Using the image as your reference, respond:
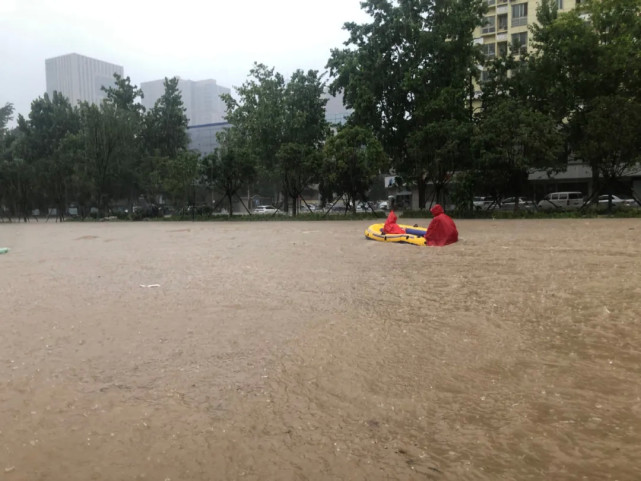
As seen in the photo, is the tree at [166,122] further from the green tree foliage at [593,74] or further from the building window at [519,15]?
the green tree foliage at [593,74]

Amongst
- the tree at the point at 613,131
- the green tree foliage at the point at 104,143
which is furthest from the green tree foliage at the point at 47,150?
the tree at the point at 613,131

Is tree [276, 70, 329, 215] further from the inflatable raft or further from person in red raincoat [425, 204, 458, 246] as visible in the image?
person in red raincoat [425, 204, 458, 246]

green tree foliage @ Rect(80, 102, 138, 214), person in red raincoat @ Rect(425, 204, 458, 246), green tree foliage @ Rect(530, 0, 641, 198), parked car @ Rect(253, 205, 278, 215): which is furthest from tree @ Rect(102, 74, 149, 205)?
person in red raincoat @ Rect(425, 204, 458, 246)

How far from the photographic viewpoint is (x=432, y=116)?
28031 millimetres

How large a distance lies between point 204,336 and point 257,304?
1458 millimetres

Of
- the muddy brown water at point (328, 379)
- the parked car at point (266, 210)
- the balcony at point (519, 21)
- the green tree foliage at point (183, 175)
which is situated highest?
the balcony at point (519, 21)

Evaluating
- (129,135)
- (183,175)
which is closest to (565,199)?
(183,175)

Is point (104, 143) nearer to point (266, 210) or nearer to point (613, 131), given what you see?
point (266, 210)

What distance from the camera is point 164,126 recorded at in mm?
47406

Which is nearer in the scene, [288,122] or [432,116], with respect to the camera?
[432,116]

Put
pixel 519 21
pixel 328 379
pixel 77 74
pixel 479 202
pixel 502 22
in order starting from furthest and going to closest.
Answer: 1. pixel 77 74
2. pixel 502 22
3. pixel 519 21
4. pixel 479 202
5. pixel 328 379

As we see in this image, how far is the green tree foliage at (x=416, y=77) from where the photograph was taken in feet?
88.9

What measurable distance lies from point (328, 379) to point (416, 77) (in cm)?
2647

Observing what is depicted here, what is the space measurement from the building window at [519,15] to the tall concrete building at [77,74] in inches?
1606
